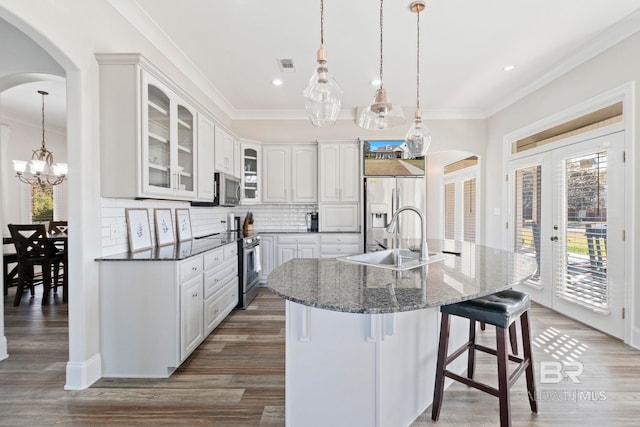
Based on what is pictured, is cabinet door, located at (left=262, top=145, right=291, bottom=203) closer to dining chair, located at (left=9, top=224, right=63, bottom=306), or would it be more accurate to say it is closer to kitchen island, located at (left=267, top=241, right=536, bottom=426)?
Answer: dining chair, located at (left=9, top=224, right=63, bottom=306)

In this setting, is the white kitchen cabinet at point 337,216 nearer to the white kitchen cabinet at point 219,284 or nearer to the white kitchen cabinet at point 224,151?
the white kitchen cabinet at point 224,151

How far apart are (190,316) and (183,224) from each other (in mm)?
1284

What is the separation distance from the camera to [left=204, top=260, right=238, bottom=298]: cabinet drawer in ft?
9.10

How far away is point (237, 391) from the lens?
2.10m

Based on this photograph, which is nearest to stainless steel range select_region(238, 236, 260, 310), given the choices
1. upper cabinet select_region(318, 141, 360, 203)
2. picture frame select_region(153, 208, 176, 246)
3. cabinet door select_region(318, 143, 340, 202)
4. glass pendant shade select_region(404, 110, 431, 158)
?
picture frame select_region(153, 208, 176, 246)

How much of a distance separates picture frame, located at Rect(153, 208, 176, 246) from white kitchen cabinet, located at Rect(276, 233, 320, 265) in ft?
5.95

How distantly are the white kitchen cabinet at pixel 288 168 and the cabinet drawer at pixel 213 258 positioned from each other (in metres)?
2.03

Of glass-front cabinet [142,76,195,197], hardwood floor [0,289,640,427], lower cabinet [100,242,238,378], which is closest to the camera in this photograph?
hardwood floor [0,289,640,427]

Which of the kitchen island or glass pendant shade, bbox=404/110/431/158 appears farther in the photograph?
glass pendant shade, bbox=404/110/431/158

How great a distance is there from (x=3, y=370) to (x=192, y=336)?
1.39 metres

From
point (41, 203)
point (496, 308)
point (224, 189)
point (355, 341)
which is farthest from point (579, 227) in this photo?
point (41, 203)

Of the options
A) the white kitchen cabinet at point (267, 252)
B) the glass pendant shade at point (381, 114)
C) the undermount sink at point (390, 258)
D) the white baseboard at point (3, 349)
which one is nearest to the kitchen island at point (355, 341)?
the undermount sink at point (390, 258)

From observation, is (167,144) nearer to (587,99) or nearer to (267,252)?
(267,252)

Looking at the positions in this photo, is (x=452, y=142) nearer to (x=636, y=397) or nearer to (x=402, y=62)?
(x=402, y=62)
